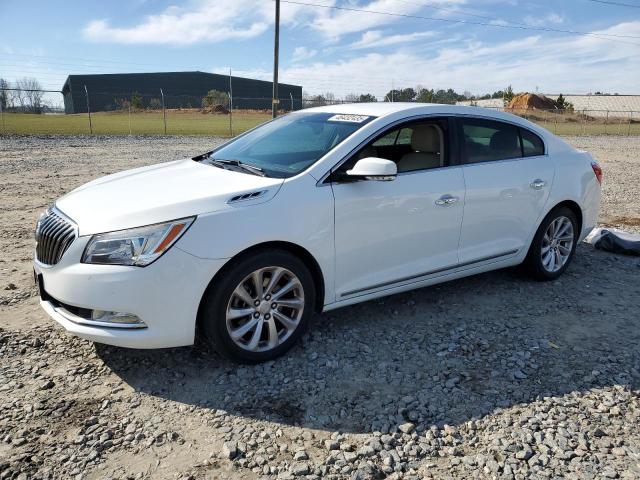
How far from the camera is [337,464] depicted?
2617 mm

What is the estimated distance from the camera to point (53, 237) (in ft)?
10.9

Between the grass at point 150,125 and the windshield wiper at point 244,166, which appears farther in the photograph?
the grass at point 150,125

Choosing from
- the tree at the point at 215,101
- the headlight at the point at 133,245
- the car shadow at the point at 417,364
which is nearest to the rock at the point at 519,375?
the car shadow at the point at 417,364

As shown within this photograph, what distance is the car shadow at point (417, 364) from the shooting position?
10.2ft

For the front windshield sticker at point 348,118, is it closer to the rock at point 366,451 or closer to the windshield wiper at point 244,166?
the windshield wiper at point 244,166

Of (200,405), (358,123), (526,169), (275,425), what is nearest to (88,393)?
(200,405)

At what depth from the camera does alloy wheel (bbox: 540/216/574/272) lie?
5.11m

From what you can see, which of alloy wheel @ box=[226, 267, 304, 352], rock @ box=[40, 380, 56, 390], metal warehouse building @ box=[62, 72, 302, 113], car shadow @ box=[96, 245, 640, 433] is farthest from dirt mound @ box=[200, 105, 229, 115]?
rock @ box=[40, 380, 56, 390]

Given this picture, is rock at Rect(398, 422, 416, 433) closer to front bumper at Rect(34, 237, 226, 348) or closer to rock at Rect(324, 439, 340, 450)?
rock at Rect(324, 439, 340, 450)

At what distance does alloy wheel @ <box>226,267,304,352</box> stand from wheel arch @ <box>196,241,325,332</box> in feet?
0.44

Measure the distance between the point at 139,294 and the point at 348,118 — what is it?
2.15m

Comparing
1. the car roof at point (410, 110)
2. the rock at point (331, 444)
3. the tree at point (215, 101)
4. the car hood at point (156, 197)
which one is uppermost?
the tree at point (215, 101)

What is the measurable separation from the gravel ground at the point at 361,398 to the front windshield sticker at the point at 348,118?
156 centimetres

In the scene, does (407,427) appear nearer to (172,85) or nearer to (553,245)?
(553,245)
